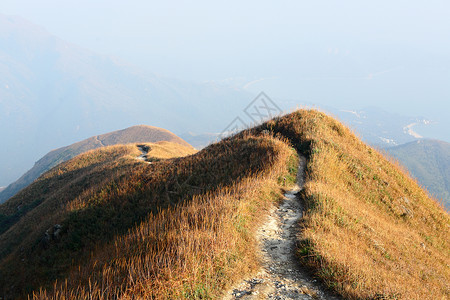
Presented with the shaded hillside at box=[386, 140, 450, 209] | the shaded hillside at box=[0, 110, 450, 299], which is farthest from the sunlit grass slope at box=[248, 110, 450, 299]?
the shaded hillside at box=[386, 140, 450, 209]

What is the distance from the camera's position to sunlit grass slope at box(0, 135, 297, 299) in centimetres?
500

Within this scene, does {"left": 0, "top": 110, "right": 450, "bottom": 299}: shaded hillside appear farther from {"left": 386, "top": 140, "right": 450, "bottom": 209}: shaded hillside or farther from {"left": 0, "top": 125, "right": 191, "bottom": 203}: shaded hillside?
{"left": 386, "top": 140, "right": 450, "bottom": 209}: shaded hillside

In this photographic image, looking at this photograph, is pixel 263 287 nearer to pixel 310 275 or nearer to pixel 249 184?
pixel 310 275

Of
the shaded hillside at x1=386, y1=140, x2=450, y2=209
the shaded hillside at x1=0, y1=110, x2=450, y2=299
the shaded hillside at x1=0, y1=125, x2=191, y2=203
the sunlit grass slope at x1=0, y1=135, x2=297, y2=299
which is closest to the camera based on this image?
the sunlit grass slope at x1=0, y1=135, x2=297, y2=299

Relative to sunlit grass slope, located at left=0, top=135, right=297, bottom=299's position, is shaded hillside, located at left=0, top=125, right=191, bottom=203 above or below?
above

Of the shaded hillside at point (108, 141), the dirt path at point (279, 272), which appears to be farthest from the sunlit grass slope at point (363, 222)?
the shaded hillside at point (108, 141)

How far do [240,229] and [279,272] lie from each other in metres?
1.45

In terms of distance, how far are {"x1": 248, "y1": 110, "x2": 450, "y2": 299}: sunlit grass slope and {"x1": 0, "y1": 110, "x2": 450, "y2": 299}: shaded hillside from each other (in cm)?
5

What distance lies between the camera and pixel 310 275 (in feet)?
20.1

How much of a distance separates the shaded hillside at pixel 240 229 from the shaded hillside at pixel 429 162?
15231 cm

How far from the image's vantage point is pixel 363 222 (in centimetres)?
959

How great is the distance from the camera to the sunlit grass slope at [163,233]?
5004mm

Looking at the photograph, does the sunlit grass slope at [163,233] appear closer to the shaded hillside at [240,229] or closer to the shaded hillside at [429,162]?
the shaded hillside at [240,229]

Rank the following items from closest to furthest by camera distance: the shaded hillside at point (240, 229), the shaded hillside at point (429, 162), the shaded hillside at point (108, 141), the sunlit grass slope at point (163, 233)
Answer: the sunlit grass slope at point (163, 233), the shaded hillside at point (240, 229), the shaded hillside at point (108, 141), the shaded hillside at point (429, 162)
